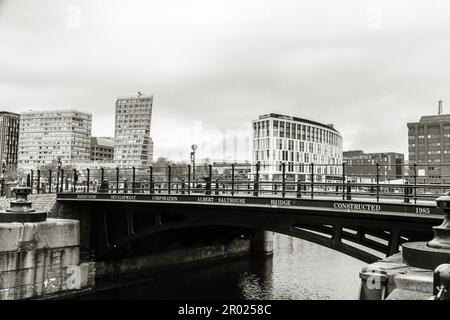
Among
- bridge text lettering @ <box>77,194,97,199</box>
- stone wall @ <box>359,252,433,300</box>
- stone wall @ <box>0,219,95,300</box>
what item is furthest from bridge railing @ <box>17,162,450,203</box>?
stone wall @ <box>359,252,433,300</box>

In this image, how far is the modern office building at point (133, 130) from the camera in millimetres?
173750

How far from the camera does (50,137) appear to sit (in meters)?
182

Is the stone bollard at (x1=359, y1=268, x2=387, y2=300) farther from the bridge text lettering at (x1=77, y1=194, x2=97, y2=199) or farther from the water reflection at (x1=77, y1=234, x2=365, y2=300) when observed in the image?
the bridge text lettering at (x1=77, y1=194, x2=97, y2=199)

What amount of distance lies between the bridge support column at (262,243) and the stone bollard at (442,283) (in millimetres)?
31521

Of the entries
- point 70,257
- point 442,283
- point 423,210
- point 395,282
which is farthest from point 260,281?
point 442,283

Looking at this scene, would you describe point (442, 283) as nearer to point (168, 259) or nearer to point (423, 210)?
point (423, 210)

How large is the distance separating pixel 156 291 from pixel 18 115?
7318 inches

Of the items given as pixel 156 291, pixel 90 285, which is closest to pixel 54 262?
pixel 90 285

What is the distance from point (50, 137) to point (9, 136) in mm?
16041

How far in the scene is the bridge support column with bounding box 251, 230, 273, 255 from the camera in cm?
3638

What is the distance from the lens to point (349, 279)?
1041 inches

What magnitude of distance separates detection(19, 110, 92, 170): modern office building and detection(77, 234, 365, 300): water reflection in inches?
6227

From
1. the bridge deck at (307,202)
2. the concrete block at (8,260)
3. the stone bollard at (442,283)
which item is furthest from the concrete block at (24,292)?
the stone bollard at (442,283)
